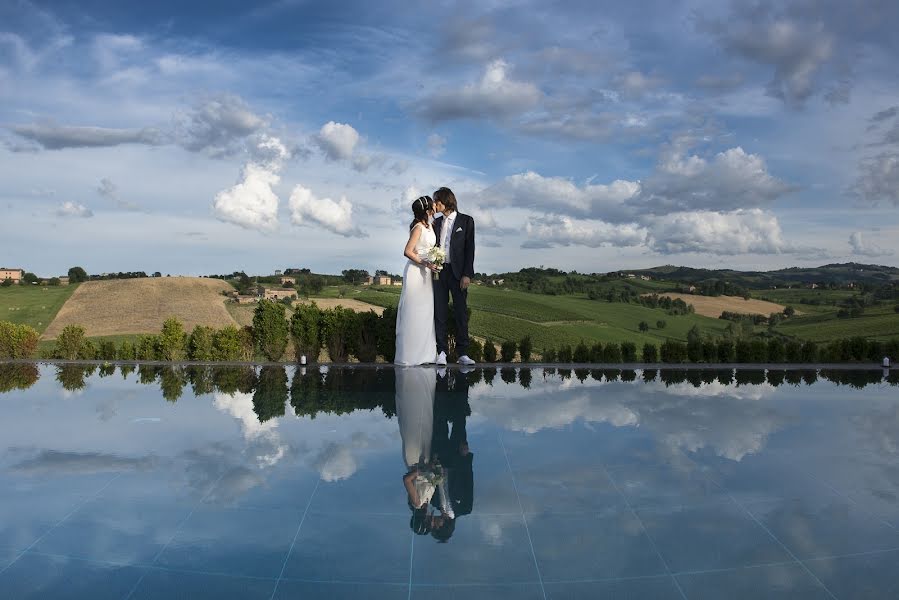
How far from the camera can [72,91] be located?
12852 mm

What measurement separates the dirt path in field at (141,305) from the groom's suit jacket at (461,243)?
2381 centimetres

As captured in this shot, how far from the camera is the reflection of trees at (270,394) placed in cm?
592

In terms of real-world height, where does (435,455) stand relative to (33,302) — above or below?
above

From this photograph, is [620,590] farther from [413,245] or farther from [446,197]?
[446,197]

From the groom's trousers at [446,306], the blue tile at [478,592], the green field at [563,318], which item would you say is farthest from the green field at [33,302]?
the blue tile at [478,592]

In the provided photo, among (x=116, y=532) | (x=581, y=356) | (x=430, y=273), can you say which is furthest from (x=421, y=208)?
(x=116, y=532)

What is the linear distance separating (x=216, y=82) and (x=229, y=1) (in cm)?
155

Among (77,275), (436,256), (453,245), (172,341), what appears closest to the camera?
(436,256)

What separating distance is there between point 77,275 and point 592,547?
4566 cm

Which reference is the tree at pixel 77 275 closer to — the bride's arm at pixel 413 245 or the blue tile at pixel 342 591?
the bride's arm at pixel 413 245

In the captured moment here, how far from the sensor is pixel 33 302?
36781 mm

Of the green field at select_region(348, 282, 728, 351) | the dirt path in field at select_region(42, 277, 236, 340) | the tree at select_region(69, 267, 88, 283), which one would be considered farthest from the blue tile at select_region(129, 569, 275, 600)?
the tree at select_region(69, 267, 88, 283)

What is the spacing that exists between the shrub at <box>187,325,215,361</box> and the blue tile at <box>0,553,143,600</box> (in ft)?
25.6

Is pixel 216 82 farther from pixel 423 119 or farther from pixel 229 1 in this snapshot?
pixel 423 119
